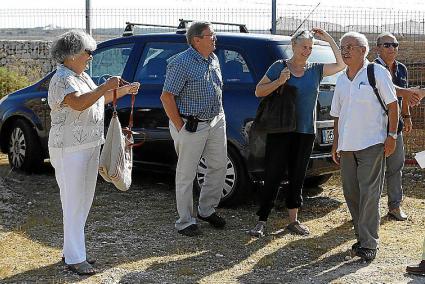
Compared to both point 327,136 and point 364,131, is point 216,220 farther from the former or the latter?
point 364,131

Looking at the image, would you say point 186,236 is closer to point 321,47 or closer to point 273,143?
point 273,143

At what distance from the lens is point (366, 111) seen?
5.68 metres

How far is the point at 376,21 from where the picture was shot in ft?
36.1

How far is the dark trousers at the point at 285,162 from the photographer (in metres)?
6.45

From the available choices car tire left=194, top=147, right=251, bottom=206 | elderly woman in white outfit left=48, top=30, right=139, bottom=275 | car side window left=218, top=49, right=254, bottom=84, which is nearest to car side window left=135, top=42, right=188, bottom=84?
car side window left=218, top=49, right=254, bottom=84

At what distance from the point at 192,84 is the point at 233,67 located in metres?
1.14

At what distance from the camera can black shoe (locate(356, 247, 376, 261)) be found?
5.82 m

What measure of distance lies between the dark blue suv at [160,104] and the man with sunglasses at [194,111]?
0.54 meters

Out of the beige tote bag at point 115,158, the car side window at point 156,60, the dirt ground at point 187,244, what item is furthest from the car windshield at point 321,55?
the beige tote bag at point 115,158

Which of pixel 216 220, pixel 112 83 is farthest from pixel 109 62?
pixel 112 83

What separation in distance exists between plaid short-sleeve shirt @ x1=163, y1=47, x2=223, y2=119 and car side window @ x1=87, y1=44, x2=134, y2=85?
1941 millimetres

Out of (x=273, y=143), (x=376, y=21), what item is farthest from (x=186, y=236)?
(x=376, y=21)

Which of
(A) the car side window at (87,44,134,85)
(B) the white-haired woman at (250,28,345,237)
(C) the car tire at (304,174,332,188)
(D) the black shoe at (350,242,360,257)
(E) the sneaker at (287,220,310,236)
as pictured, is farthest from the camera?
(C) the car tire at (304,174,332,188)

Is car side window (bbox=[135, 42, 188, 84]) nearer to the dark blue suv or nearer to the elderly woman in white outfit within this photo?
the dark blue suv
